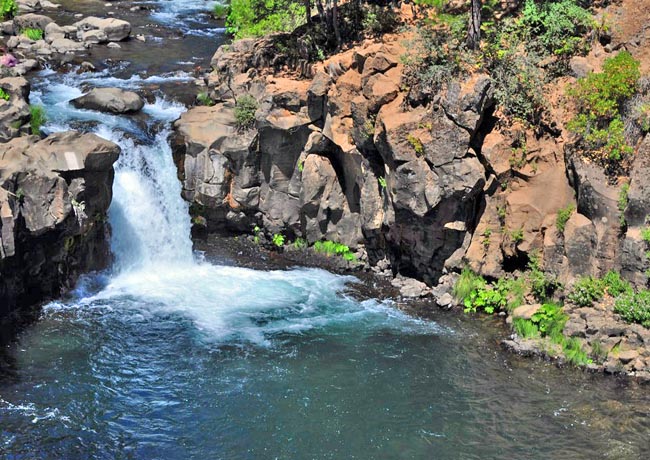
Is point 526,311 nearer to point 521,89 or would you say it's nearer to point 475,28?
point 521,89

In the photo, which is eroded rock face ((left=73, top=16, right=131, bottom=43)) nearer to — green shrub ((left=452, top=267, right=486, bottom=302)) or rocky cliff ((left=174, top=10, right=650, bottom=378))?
rocky cliff ((left=174, top=10, right=650, bottom=378))

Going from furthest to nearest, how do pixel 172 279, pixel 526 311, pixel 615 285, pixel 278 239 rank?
pixel 278 239 → pixel 172 279 → pixel 526 311 → pixel 615 285

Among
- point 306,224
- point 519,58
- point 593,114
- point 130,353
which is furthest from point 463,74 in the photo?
point 130,353

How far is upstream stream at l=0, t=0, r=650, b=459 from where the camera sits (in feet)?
55.5

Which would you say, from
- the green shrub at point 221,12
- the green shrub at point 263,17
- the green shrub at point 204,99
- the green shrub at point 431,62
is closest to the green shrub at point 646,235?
the green shrub at point 431,62

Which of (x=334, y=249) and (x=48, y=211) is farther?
(x=334, y=249)

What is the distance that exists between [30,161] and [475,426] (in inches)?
549

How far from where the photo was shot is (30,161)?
2238 cm

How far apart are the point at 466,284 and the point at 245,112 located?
9.05 meters

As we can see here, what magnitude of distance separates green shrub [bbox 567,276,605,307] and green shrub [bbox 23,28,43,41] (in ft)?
90.3

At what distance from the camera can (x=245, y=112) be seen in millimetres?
25984

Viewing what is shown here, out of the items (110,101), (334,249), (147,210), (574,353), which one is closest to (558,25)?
(334,249)

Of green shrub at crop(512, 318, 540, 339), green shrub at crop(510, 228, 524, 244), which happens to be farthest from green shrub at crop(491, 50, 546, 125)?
green shrub at crop(512, 318, 540, 339)

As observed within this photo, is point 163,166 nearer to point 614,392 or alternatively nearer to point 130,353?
point 130,353
